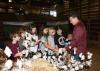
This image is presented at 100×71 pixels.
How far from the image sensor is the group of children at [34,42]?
15.6 ft

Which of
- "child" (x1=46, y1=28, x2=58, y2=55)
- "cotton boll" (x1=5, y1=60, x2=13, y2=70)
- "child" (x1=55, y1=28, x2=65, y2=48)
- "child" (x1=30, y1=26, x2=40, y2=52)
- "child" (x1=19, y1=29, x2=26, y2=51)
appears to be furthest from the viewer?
"child" (x1=55, y1=28, x2=65, y2=48)

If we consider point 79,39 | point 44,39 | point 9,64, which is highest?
point 79,39

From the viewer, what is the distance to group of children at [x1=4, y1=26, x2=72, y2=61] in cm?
475

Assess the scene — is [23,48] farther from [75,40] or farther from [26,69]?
[75,40]

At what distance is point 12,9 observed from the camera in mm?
12828

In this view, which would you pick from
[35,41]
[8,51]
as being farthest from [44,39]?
[8,51]

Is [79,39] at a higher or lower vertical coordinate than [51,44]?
higher

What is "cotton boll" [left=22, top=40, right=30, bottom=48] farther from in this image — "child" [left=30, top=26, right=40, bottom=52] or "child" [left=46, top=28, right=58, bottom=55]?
"child" [left=46, top=28, right=58, bottom=55]

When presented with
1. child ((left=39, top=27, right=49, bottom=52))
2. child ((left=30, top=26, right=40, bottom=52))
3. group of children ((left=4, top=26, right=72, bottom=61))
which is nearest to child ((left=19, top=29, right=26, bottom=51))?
group of children ((left=4, top=26, right=72, bottom=61))

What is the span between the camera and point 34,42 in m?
5.11

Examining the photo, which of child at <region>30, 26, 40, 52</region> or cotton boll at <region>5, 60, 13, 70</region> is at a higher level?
child at <region>30, 26, 40, 52</region>

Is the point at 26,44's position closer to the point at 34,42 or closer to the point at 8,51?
the point at 34,42

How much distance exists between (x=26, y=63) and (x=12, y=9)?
27.6 feet

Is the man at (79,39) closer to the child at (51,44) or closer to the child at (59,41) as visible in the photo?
the child at (51,44)
